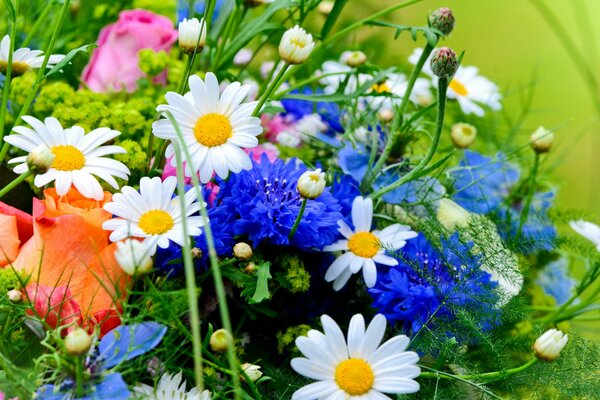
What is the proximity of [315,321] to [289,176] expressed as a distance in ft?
0.38

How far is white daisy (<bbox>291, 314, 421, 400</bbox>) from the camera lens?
0.50m

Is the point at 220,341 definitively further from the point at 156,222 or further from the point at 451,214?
the point at 451,214

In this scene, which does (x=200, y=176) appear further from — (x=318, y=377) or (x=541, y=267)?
(x=541, y=267)

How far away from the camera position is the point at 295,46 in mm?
566

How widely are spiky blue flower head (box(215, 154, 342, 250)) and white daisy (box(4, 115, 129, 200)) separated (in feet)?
0.27

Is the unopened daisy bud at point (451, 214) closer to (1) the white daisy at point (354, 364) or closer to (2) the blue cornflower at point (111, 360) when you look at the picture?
(1) the white daisy at point (354, 364)

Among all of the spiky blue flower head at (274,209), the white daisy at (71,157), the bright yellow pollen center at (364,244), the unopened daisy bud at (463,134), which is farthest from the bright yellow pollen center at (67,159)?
the unopened daisy bud at (463,134)

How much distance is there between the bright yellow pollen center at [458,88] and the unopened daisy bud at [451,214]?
0.49ft

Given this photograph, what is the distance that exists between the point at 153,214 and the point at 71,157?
70 mm

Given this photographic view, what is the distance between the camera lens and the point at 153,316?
0.49 m

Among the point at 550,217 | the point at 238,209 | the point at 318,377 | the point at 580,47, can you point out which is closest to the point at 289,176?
the point at 238,209

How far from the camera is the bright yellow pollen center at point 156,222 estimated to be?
1.76ft

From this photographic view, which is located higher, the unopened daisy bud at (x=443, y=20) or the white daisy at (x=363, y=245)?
the unopened daisy bud at (x=443, y=20)

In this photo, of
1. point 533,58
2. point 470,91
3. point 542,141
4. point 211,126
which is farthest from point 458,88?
point 533,58
